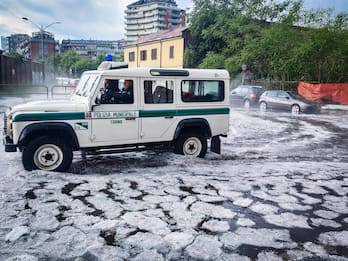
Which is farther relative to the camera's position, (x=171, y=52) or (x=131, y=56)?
(x=131, y=56)

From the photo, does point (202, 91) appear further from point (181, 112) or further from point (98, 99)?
point (98, 99)

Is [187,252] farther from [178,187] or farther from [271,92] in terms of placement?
[271,92]

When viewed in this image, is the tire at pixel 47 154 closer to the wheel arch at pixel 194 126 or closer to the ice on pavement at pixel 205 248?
the wheel arch at pixel 194 126

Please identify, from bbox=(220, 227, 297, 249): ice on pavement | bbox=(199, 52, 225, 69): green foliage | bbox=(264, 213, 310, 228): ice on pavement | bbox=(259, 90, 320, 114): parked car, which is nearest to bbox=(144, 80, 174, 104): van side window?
bbox=(264, 213, 310, 228): ice on pavement

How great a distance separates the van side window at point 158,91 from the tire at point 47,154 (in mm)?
1978

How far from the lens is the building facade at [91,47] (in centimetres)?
13712

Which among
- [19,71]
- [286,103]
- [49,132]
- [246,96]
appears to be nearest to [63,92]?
[19,71]

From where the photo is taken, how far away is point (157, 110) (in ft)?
24.0

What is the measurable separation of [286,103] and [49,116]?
16.9 meters

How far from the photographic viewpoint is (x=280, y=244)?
4000 mm

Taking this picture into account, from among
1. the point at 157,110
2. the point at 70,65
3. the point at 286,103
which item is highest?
the point at 70,65

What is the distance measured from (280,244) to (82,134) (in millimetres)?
4236

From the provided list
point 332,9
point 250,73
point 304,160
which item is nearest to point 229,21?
point 250,73

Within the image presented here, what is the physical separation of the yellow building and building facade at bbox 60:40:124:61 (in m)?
89.6
